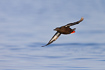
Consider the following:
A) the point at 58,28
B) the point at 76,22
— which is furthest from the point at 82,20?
the point at 58,28

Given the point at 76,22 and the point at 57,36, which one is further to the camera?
the point at 57,36

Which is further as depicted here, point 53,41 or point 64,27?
point 53,41

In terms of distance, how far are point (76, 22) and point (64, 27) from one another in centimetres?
161

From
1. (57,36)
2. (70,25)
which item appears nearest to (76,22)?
(70,25)

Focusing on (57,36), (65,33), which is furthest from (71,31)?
(57,36)

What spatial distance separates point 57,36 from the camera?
31438 millimetres

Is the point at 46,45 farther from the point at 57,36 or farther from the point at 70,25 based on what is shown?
the point at 70,25

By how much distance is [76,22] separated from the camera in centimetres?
2697

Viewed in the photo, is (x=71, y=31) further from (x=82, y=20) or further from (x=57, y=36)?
(x=57, y=36)

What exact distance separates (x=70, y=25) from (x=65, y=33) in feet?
4.71

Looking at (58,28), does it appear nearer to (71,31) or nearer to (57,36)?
(71,31)

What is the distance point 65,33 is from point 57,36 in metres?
3.22

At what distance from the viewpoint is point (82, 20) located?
2741 cm

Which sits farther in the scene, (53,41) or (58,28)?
(53,41)
